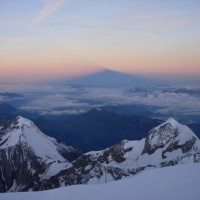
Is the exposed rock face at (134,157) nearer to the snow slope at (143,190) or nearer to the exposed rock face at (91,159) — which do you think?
the exposed rock face at (91,159)

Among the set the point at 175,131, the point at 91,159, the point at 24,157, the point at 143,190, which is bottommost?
the point at 24,157

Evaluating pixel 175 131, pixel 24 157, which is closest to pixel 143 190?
pixel 175 131

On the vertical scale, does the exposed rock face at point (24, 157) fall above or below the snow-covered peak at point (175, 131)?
below

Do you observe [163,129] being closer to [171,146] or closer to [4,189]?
[171,146]

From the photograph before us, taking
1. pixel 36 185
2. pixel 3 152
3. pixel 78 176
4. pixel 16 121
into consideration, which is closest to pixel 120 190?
pixel 78 176

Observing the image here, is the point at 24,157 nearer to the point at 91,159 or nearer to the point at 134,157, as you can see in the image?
the point at 91,159

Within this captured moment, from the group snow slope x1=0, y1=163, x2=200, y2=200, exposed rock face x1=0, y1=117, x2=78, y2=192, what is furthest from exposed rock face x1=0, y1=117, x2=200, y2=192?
snow slope x1=0, y1=163, x2=200, y2=200

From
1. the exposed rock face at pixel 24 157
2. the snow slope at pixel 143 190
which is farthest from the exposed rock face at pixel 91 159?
the snow slope at pixel 143 190
